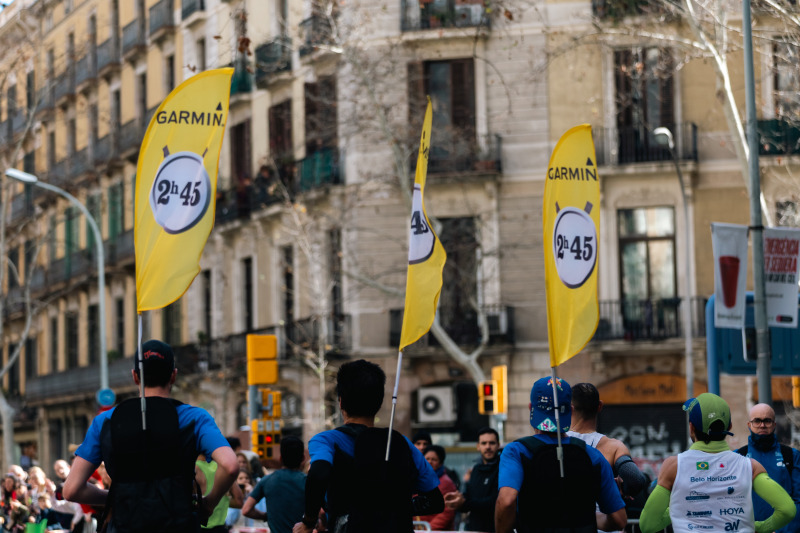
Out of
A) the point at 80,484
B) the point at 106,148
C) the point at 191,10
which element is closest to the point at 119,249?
the point at 106,148

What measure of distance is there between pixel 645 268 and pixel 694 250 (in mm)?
1158

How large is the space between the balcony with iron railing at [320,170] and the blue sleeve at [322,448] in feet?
92.8

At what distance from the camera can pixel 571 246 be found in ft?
27.5

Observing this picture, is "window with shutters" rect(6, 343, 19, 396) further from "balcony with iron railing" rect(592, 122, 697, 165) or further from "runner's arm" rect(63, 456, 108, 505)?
"runner's arm" rect(63, 456, 108, 505)

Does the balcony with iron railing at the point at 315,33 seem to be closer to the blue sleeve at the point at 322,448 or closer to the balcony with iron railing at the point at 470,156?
the balcony with iron railing at the point at 470,156

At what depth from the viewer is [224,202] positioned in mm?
40469

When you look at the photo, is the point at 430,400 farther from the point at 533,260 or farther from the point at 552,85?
the point at 552,85

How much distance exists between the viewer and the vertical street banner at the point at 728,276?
16.7m

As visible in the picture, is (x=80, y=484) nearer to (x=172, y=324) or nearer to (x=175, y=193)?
(x=175, y=193)

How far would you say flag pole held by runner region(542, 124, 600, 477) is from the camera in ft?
26.6

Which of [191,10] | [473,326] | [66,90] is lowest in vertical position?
[473,326]

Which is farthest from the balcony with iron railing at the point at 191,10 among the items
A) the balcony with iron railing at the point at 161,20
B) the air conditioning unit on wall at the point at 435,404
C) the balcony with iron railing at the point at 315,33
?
the air conditioning unit on wall at the point at 435,404

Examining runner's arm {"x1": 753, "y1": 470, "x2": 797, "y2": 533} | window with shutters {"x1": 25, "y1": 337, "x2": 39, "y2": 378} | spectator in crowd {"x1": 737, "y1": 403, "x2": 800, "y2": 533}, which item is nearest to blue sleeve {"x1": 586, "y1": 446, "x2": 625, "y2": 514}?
runner's arm {"x1": 753, "y1": 470, "x2": 797, "y2": 533}

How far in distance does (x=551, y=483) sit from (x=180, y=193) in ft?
7.96
